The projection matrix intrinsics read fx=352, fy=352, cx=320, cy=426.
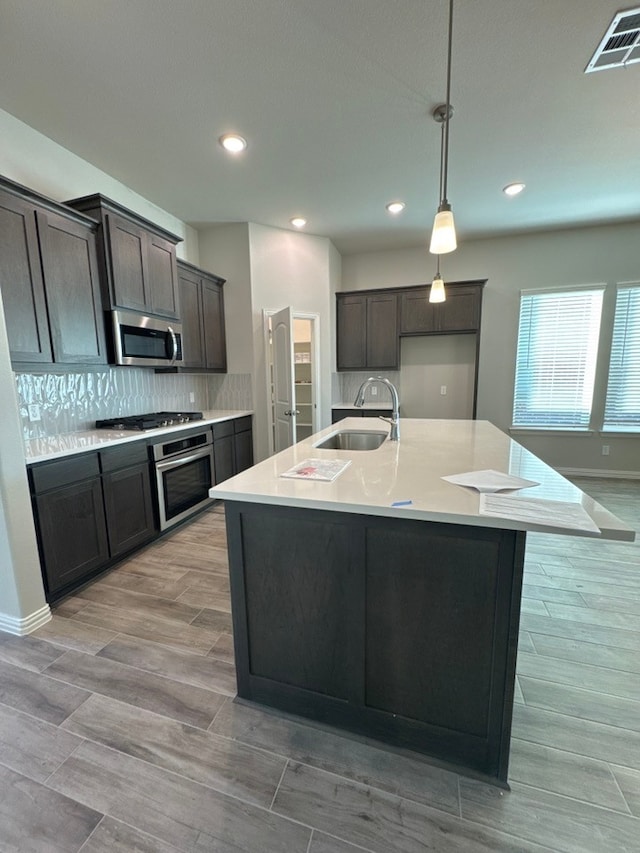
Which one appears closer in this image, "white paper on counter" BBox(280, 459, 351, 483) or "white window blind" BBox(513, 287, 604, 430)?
"white paper on counter" BBox(280, 459, 351, 483)

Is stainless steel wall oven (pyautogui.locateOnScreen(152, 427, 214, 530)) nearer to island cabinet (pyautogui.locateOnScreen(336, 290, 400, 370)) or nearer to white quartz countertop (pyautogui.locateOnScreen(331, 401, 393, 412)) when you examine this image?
white quartz countertop (pyautogui.locateOnScreen(331, 401, 393, 412))

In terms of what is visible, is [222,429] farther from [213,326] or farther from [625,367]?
[625,367]

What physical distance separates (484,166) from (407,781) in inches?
155

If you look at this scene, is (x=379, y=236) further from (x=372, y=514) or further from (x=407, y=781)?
(x=407, y=781)

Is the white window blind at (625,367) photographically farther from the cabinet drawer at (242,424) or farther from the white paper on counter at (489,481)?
the cabinet drawer at (242,424)

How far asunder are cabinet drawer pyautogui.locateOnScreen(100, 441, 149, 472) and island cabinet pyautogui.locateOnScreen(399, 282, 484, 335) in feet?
11.7

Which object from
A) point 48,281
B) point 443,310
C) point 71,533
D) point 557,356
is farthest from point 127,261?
point 557,356

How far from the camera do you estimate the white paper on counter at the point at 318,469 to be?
144 centimetres

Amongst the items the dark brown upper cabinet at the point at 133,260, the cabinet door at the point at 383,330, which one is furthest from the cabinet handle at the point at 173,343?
the cabinet door at the point at 383,330

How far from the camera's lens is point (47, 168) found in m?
2.59

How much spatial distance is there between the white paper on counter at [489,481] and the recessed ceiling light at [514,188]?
3159 mm

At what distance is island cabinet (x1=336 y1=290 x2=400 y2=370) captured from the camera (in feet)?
15.8

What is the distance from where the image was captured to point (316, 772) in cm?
122

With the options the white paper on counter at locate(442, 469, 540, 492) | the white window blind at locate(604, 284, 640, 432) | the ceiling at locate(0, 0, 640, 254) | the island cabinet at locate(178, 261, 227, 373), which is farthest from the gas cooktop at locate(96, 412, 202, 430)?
the white window blind at locate(604, 284, 640, 432)
